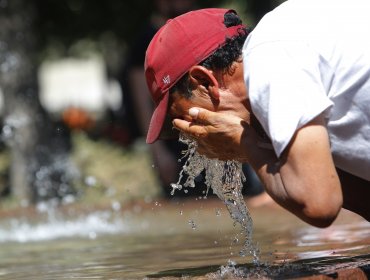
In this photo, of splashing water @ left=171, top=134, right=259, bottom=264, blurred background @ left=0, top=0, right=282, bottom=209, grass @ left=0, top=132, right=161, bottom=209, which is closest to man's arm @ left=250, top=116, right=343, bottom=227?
splashing water @ left=171, top=134, right=259, bottom=264

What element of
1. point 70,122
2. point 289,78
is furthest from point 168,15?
point 70,122

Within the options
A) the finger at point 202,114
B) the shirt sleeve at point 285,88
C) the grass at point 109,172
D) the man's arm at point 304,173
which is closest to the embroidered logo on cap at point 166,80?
the finger at point 202,114

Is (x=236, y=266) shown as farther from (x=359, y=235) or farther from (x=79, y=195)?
(x=79, y=195)

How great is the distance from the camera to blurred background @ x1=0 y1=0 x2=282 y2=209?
9336mm

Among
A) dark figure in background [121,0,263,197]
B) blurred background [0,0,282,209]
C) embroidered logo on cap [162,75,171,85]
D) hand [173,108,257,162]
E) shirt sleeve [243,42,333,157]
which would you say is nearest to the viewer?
shirt sleeve [243,42,333,157]

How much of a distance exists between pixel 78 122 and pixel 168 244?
38.2ft

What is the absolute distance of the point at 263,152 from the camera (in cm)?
344

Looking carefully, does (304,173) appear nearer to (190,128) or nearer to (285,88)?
Answer: (285,88)

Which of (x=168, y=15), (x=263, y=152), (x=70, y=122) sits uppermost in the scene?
(x=263, y=152)

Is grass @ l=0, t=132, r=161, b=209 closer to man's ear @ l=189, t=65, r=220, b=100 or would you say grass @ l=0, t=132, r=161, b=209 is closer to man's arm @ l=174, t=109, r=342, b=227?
man's ear @ l=189, t=65, r=220, b=100

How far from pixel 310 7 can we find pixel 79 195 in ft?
23.7

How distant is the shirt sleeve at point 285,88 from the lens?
3.15 m

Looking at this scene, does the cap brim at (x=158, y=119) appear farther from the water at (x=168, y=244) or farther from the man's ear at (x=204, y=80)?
the water at (x=168, y=244)

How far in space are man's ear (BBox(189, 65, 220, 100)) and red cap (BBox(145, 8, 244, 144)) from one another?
0.03 meters
